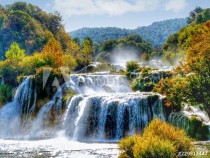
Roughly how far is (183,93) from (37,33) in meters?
74.2

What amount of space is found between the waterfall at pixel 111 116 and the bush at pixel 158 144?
13.3 m

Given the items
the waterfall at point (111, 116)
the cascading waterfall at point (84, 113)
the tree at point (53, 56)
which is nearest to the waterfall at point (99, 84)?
the cascading waterfall at point (84, 113)

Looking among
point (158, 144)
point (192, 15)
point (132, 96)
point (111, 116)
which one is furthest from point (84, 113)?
point (192, 15)

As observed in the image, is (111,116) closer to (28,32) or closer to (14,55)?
(14,55)

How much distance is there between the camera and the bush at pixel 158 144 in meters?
12.7

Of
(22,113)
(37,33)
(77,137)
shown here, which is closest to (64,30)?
(37,33)

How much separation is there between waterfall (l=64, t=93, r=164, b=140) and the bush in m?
13.3

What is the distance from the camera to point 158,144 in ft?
41.7

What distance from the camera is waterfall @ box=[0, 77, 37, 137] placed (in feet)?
118

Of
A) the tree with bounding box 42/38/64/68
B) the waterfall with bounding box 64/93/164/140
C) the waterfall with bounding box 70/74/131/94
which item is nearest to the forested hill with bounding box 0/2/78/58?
the tree with bounding box 42/38/64/68

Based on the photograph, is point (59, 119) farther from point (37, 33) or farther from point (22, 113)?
point (37, 33)

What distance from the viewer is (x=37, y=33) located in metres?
87.1

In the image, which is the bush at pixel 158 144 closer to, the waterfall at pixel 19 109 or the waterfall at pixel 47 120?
the waterfall at pixel 47 120

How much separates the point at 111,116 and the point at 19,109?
43.5 feet
